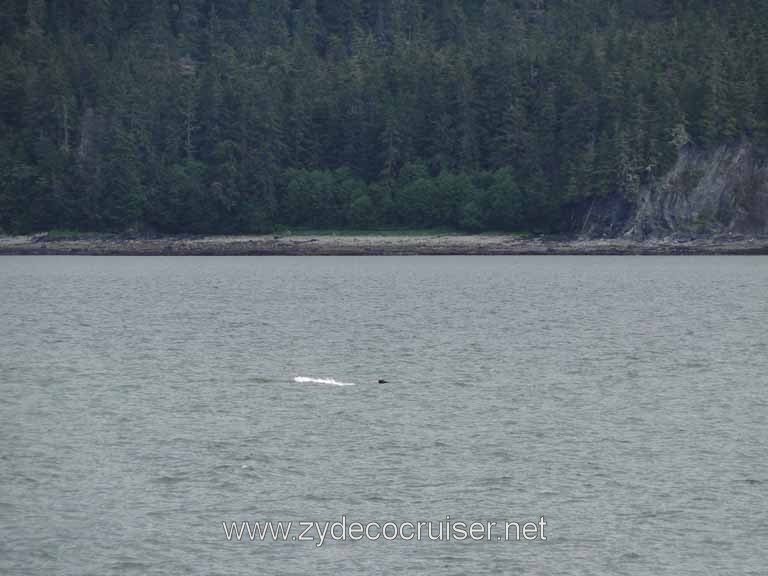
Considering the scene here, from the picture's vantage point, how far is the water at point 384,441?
20.7 metres

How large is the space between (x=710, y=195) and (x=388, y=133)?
45483 millimetres

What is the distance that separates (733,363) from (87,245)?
435 ft

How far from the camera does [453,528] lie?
71.3ft

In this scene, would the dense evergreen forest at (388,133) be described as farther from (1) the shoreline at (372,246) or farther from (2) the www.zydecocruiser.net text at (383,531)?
(2) the www.zydecocruiser.net text at (383,531)

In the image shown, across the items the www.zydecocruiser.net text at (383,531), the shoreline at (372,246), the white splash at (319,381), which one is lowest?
the shoreline at (372,246)

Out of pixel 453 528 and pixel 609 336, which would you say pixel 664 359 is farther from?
pixel 453 528

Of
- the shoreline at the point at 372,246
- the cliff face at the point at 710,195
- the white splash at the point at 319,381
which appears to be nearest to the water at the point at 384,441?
the white splash at the point at 319,381

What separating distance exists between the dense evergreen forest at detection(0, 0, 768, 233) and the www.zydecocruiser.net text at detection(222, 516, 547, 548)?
123565 mm

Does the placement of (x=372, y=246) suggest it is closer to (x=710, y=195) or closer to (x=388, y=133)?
(x=388, y=133)

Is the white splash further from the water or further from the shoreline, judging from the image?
the shoreline

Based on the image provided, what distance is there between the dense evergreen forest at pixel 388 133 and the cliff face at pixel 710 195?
2.08 metres

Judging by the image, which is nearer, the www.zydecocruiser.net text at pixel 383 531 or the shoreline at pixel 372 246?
the www.zydecocruiser.net text at pixel 383 531

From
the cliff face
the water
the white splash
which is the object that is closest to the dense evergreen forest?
the cliff face

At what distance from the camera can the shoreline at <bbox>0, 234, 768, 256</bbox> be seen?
145250 mm
